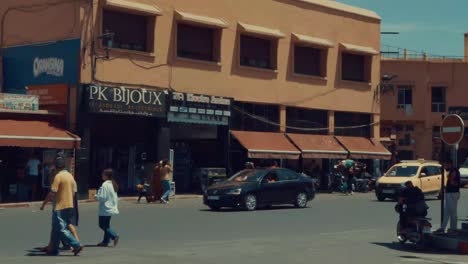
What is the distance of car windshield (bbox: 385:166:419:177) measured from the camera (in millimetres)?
34812

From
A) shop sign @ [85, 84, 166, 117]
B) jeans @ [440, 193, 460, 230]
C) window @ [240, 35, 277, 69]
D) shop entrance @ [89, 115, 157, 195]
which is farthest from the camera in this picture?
window @ [240, 35, 277, 69]

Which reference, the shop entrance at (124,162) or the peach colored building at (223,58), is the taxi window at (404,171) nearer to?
the peach colored building at (223,58)

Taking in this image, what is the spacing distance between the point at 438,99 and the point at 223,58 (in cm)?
2619

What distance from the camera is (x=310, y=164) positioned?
44375 mm

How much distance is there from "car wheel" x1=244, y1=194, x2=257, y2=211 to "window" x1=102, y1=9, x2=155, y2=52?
31.2 ft

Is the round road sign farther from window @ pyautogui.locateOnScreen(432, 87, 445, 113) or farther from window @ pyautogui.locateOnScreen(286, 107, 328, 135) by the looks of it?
window @ pyautogui.locateOnScreen(432, 87, 445, 113)

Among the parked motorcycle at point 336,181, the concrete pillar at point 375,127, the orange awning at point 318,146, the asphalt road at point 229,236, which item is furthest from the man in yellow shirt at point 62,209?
the concrete pillar at point 375,127

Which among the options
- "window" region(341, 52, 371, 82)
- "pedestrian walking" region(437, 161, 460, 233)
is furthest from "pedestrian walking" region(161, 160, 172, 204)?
"window" region(341, 52, 371, 82)

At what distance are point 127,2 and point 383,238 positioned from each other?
17873mm

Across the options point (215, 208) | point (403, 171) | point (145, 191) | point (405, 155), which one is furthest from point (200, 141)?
point (405, 155)

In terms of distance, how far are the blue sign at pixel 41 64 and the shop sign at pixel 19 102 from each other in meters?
1.65

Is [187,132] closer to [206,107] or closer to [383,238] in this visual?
[206,107]

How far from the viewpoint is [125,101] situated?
33.2 meters

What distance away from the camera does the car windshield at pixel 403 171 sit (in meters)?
34.8
